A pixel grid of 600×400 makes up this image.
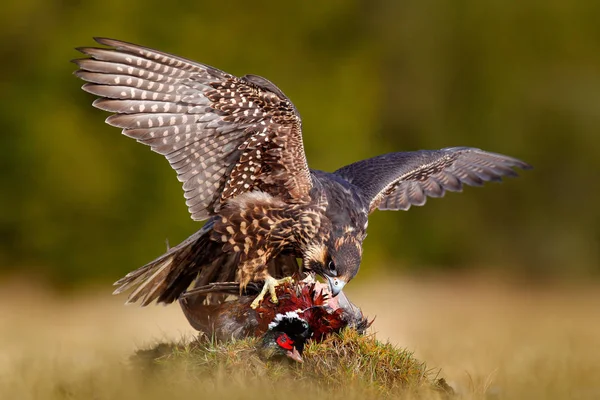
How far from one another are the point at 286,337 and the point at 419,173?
285 centimetres

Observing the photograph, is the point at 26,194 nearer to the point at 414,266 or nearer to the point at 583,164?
the point at 414,266

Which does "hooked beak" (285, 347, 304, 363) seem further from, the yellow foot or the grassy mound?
the yellow foot

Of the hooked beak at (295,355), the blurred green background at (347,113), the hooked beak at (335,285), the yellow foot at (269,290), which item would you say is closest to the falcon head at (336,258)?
the hooked beak at (335,285)

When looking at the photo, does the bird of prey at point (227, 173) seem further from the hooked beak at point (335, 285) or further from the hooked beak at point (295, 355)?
the hooked beak at point (295, 355)

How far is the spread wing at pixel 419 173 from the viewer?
239 inches

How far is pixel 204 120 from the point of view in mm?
5059

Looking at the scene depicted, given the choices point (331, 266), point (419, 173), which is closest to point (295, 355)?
point (331, 266)

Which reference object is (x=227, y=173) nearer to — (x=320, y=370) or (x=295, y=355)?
(x=295, y=355)

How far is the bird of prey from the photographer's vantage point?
4871mm

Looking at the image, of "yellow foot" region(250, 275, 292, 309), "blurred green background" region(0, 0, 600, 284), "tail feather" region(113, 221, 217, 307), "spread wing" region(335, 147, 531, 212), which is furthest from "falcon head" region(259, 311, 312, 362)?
"blurred green background" region(0, 0, 600, 284)

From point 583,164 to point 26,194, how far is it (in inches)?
379

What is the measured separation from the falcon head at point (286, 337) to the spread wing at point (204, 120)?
1136 mm

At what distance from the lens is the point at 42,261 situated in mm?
11516

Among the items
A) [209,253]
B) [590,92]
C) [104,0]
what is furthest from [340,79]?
[209,253]
